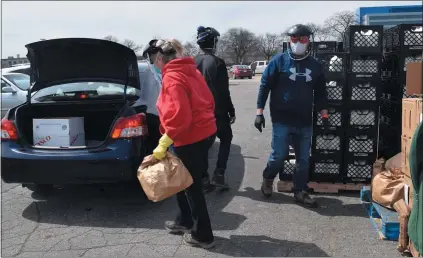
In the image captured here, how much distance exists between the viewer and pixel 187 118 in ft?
10.9

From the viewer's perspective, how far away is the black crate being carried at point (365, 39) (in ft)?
15.6

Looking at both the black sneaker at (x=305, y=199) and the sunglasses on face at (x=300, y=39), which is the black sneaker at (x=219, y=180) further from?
the sunglasses on face at (x=300, y=39)

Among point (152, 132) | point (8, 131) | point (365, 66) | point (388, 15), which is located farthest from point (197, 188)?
point (388, 15)

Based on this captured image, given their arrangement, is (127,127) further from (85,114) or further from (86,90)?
(86,90)

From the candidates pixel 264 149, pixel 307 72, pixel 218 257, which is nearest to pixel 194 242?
pixel 218 257

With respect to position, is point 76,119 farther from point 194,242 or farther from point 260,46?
point 260,46

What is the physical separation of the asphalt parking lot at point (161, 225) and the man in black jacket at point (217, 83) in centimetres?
32

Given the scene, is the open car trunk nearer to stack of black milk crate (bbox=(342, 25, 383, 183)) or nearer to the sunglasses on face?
the sunglasses on face

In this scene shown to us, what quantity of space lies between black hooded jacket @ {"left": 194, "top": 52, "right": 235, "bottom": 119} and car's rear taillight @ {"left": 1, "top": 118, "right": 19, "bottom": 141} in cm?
218

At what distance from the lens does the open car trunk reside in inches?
181

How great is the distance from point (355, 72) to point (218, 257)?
2.71 meters

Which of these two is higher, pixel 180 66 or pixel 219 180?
pixel 180 66

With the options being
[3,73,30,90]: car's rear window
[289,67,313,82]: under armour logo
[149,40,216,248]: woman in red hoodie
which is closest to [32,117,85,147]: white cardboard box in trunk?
[149,40,216,248]: woman in red hoodie

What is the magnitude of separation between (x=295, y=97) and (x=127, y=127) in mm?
1810
